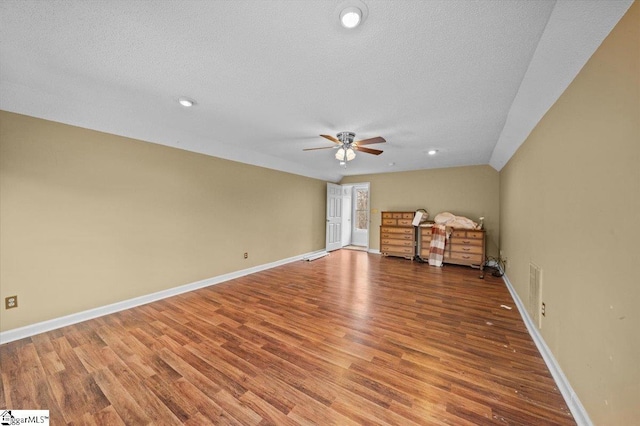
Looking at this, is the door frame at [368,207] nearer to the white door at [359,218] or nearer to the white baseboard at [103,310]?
the white door at [359,218]

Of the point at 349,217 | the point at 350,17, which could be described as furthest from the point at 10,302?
the point at 349,217

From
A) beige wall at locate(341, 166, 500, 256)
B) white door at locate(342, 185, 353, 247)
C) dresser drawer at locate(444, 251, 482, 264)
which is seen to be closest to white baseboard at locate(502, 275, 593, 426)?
dresser drawer at locate(444, 251, 482, 264)

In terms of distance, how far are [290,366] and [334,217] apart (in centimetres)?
516

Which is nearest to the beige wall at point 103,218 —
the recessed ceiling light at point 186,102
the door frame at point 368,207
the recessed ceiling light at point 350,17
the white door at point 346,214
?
the recessed ceiling light at point 186,102

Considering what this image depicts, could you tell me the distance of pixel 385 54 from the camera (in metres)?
1.55

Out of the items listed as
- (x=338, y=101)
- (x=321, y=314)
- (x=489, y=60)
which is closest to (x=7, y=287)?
(x=321, y=314)

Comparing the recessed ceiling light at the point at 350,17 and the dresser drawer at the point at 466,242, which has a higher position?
the recessed ceiling light at the point at 350,17

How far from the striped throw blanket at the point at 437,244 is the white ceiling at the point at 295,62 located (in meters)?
2.51

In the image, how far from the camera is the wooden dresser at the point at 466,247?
4773 millimetres

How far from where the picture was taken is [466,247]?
4910 mm

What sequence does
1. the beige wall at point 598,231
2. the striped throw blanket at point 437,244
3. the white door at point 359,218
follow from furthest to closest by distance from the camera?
1. the white door at point 359,218
2. the striped throw blanket at point 437,244
3. the beige wall at point 598,231

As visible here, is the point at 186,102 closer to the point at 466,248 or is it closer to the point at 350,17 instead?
the point at 350,17

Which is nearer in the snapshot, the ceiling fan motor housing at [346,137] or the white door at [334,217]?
the ceiling fan motor housing at [346,137]

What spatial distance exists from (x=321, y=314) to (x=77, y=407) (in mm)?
2035
